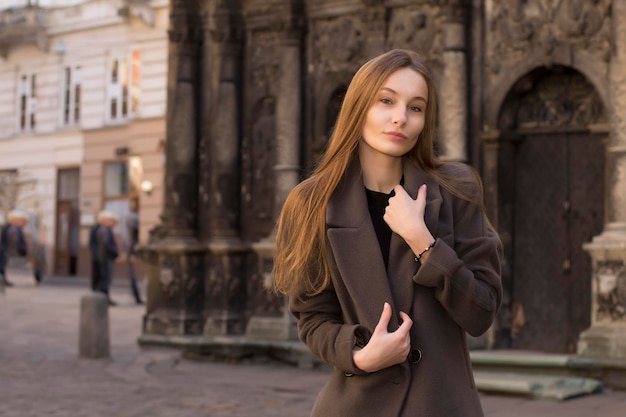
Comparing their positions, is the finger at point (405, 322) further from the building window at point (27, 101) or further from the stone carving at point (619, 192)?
the building window at point (27, 101)

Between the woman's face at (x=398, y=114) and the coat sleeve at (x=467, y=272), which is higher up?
the woman's face at (x=398, y=114)

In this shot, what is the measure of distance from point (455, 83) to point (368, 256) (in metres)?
9.38

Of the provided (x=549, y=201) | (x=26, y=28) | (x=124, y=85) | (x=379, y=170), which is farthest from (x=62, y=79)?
(x=379, y=170)

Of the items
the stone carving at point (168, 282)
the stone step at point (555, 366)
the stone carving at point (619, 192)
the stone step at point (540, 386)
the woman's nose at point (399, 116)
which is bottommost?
the stone step at point (540, 386)

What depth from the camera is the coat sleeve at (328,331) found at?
278 cm

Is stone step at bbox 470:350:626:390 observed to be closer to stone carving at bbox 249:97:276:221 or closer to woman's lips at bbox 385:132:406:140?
stone carving at bbox 249:97:276:221

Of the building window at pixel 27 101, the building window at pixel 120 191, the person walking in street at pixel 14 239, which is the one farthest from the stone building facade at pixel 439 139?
the building window at pixel 27 101

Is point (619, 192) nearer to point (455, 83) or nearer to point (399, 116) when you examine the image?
point (455, 83)

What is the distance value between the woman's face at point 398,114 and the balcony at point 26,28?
34.8m

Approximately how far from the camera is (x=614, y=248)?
10562 millimetres

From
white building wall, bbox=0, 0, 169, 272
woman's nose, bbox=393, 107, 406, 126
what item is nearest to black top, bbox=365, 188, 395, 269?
woman's nose, bbox=393, 107, 406, 126

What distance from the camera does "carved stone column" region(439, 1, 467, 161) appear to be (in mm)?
11992

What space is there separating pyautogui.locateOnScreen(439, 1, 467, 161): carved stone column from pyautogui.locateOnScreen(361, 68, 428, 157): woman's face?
911 cm

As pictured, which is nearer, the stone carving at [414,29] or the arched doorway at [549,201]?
the arched doorway at [549,201]
